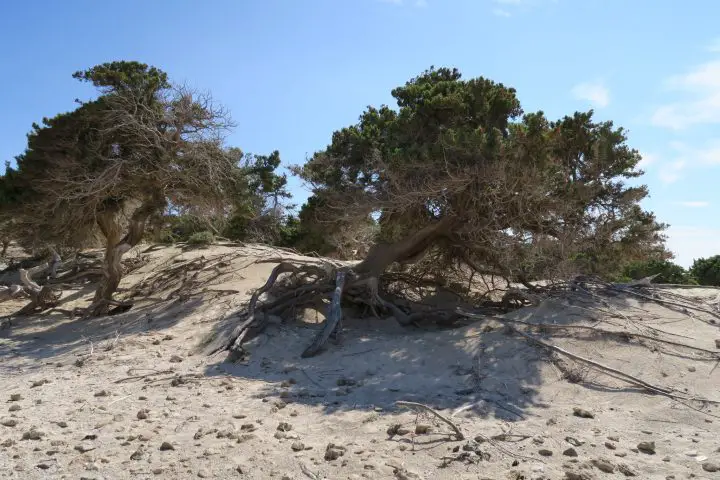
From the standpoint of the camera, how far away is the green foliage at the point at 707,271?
727 inches

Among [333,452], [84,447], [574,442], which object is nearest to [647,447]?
[574,442]

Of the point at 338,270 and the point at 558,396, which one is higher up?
the point at 338,270

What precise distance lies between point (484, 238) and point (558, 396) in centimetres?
393

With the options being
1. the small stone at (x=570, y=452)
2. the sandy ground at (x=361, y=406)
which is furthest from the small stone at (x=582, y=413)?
the small stone at (x=570, y=452)

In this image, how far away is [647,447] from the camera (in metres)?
4.31

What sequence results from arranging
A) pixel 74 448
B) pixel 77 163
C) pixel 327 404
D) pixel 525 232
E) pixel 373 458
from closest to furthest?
1. pixel 373 458
2. pixel 74 448
3. pixel 327 404
4. pixel 525 232
5. pixel 77 163

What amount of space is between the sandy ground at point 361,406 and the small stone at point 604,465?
0.07ft

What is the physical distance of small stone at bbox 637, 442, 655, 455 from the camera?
4.28 m

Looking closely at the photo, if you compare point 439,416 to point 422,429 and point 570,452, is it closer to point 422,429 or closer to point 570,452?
point 422,429

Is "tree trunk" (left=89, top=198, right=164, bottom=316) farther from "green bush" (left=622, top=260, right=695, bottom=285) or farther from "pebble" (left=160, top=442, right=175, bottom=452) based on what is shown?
"green bush" (left=622, top=260, right=695, bottom=285)

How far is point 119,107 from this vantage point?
33.5 ft

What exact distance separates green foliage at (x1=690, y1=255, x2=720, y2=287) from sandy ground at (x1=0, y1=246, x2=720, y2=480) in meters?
12.5

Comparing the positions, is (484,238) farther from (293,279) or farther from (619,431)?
(619,431)

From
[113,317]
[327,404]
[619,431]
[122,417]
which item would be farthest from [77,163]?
[619,431]
